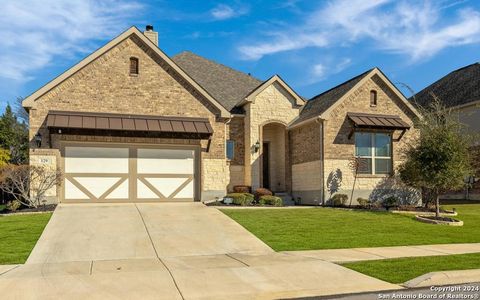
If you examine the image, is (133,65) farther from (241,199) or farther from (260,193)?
(260,193)

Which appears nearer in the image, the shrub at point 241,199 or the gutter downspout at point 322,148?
the shrub at point 241,199

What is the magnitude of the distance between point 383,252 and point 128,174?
11832 mm

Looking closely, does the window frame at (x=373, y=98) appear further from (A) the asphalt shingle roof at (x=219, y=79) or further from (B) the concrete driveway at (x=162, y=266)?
(B) the concrete driveway at (x=162, y=266)

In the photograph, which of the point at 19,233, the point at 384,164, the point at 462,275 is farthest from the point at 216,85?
the point at 462,275

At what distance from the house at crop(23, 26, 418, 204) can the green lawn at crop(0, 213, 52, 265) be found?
321 centimetres

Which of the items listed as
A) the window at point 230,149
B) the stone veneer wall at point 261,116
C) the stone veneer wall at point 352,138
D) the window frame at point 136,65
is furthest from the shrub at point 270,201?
the window frame at point 136,65

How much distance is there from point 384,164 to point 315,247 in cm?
1252

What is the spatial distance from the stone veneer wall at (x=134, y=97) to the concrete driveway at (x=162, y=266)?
16.7ft

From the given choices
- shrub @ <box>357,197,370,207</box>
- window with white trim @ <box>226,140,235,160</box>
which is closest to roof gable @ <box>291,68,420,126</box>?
window with white trim @ <box>226,140,235,160</box>

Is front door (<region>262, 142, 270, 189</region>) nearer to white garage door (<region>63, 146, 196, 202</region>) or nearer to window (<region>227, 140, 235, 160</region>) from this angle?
window (<region>227, 140, 235, 160</region>)

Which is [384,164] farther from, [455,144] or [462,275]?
[462,275]

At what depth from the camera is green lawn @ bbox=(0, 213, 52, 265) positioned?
10.8 metres

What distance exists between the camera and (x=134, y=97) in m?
20.4

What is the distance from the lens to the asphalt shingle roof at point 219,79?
26.4m
